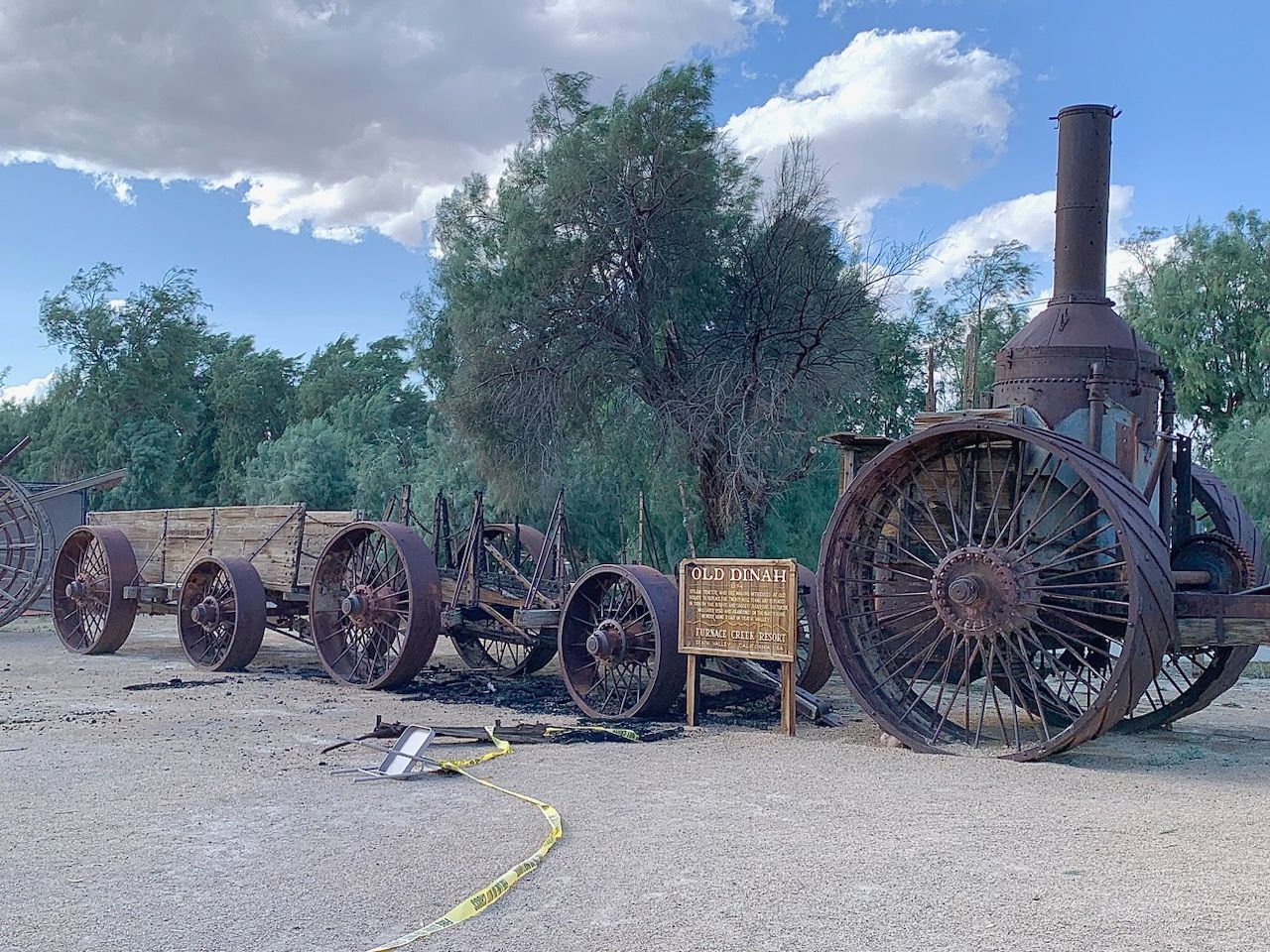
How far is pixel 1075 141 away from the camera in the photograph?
9211 millimetres

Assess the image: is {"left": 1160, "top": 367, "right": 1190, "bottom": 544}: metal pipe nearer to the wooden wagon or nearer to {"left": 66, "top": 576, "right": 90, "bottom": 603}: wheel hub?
the wooden wagon

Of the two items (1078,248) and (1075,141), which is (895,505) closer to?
(1078,248)

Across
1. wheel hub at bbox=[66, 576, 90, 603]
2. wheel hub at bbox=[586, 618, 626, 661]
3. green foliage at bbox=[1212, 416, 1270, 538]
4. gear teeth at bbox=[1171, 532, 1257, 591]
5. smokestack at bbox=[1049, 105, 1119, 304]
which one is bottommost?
wheel hub at bbox=[66, 576, 90, 603]

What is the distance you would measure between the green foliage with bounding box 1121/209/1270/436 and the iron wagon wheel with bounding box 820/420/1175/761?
21.5m

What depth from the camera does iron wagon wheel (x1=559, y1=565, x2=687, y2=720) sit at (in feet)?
30.7

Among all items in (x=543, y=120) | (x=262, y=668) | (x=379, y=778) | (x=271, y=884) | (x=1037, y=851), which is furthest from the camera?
(x=543, y=120)

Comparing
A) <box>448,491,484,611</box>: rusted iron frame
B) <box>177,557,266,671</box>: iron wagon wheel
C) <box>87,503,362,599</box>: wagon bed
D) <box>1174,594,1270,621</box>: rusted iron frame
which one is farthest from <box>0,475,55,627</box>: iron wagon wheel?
<box>1174,594,1270,621</box>: rusted iron frame

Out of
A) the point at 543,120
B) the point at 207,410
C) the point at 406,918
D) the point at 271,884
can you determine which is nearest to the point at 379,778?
the point at 271,884

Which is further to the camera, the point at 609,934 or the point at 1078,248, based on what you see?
the point at 1078,248

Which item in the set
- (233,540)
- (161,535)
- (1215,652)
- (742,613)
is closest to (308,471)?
(161,535)

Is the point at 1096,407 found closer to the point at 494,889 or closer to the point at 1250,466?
the point at 494,889

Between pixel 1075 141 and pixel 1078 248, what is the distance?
834mm

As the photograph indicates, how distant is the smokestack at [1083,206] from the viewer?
915 centimetres

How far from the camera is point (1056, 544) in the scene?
822 centimetres
